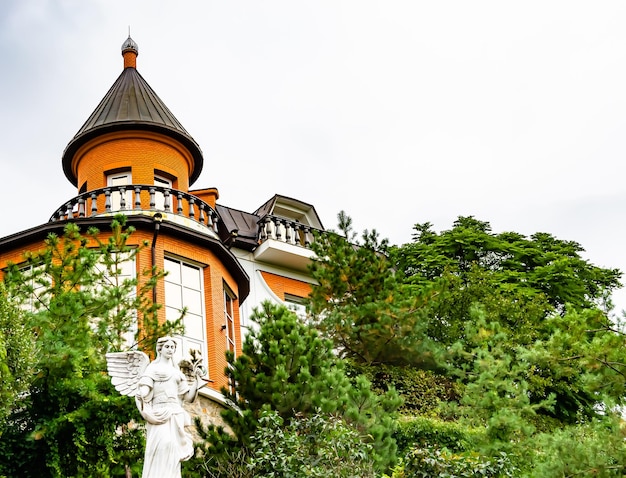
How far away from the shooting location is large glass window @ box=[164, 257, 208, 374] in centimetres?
2023

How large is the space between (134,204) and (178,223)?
1.09 meters

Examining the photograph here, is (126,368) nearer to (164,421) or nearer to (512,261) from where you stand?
(164,421)

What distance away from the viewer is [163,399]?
1132 cm

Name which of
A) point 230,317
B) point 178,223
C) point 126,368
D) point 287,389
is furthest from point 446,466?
point 178,223

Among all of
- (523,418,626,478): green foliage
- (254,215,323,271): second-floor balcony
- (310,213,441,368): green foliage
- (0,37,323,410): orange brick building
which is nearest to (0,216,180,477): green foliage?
(0,37,323,410): orange brick building

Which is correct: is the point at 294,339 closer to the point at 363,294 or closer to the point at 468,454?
the point at 468,454

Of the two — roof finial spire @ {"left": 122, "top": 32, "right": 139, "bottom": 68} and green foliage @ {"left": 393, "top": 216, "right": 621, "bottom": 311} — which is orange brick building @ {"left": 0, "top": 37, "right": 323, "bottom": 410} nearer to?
roof finial spire @ {"left": 122, "top": 32, "right": 139, "bottom": 68}

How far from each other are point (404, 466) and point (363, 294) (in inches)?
352

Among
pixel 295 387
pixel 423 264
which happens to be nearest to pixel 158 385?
pixel 295 387

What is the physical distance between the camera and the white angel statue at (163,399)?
10992 millimetres

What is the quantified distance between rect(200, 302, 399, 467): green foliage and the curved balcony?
20.1 feet

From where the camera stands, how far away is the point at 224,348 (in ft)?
69.4

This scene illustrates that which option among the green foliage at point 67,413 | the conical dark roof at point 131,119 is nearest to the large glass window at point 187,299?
the conical dark roof at point 131,119

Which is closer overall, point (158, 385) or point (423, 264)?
point (158, 385)
